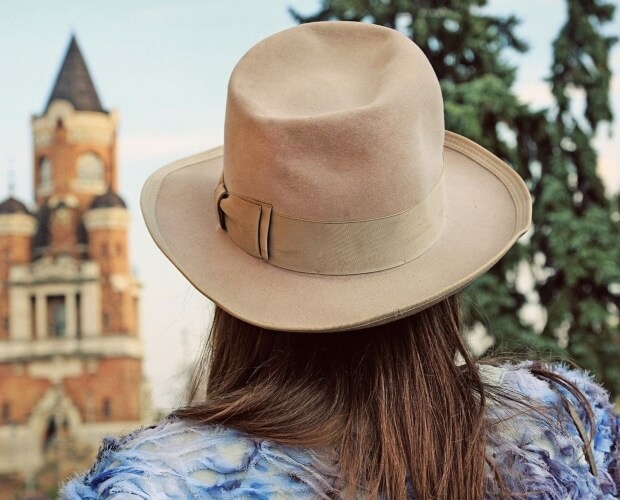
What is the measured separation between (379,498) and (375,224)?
308 mm

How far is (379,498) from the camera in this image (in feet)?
2.99

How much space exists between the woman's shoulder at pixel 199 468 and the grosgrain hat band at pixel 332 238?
223 mm

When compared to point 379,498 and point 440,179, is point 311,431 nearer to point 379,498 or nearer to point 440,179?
point 379,498

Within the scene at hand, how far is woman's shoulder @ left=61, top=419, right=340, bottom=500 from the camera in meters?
0.88

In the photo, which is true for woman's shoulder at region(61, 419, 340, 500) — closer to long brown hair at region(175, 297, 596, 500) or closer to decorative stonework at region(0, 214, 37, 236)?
long brown hair at region(175, 297, 596, 500)

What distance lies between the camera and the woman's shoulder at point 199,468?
2.90 feet

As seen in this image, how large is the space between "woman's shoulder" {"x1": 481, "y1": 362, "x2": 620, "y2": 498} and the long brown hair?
Result: 0.04 metres

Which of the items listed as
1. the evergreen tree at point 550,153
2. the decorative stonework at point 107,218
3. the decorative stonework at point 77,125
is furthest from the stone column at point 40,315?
the evergreen tree at point 550,153

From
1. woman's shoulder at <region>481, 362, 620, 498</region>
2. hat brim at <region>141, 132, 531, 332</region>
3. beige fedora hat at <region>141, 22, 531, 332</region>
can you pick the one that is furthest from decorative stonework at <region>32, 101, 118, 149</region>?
woman's shoulder at <region>481, 362, 620, 498</region>

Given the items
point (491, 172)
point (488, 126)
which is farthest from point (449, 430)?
point (488, 126)

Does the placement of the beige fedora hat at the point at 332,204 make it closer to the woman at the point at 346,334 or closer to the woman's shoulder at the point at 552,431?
the woman at the point at 346,334

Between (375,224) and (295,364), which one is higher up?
(375,224)

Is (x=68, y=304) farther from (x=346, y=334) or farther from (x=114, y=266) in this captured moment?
(x=346, y=334)

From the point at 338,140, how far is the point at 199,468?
383mm
